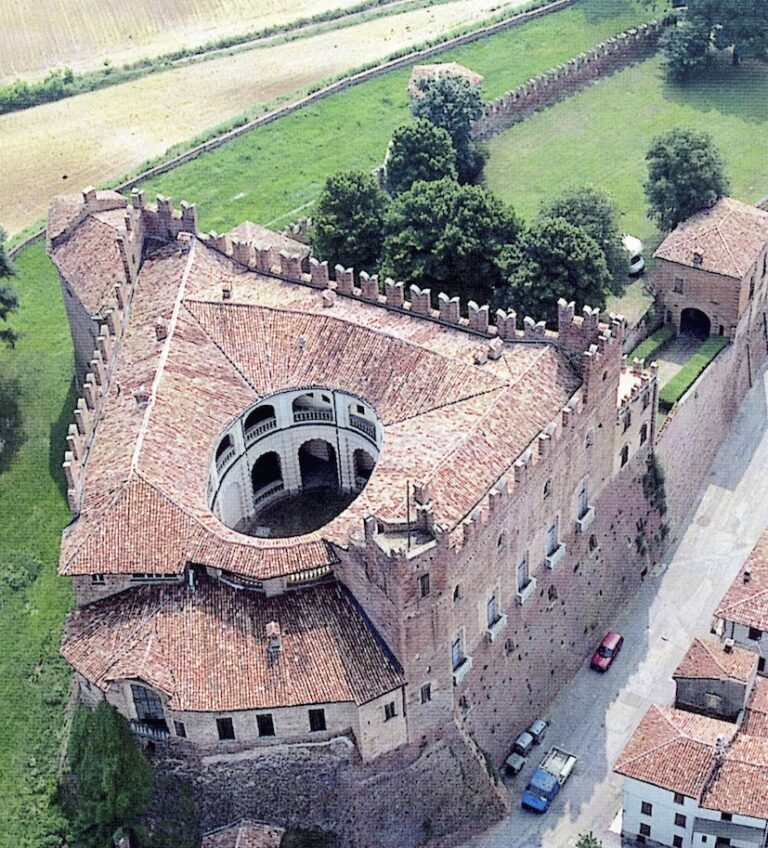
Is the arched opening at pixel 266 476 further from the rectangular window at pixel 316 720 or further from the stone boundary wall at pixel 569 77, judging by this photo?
the stone boundary wall at pixel 569 77

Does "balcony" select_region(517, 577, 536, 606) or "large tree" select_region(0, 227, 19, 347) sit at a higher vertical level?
"large tree" select_region(0, 227, 19, 347)

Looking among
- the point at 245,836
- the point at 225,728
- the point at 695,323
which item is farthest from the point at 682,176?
the point at 245,836

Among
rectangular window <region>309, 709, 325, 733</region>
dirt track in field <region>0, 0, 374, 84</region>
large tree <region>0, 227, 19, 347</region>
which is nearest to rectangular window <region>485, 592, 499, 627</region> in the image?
rectangular window <region>309, 709, 325, 733</region>

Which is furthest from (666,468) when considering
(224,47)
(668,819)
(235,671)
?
(224,47)

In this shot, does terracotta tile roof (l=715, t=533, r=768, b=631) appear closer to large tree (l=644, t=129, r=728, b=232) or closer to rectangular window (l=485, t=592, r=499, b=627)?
rectangular window (l=485, t=592, r=499, b=627)

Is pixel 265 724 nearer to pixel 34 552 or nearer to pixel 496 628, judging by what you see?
pixel 496 628

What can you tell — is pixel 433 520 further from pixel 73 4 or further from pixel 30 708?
pixel 73 4
